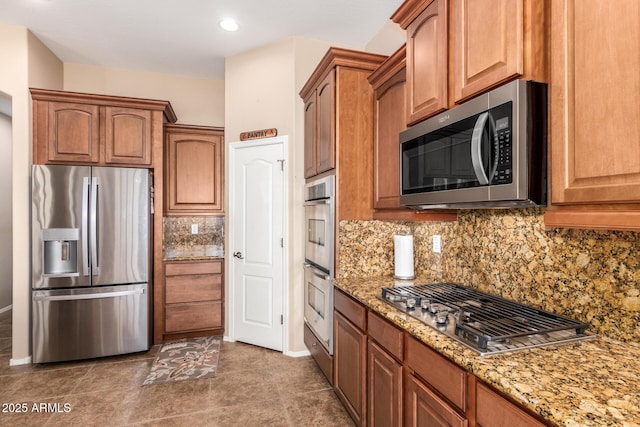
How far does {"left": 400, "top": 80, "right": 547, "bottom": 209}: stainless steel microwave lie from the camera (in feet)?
3.81

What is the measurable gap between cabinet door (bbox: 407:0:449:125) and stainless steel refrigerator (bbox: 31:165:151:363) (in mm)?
2683

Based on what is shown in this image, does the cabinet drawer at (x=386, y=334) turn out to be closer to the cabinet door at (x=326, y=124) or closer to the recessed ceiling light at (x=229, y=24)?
the cabinet door at (x=326, y=124)

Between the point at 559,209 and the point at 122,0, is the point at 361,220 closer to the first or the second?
the point at 559,209

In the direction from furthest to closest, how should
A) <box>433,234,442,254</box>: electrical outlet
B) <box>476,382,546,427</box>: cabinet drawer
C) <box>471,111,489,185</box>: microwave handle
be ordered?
<box>433,234,442,254</box>: electrical outlet, <box>471,111,489,185</box>: microwave handle, <box>476,382,546,427</box>: cabinet drawer

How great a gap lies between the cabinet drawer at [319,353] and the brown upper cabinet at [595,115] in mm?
1875

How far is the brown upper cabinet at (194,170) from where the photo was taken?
12.9ft

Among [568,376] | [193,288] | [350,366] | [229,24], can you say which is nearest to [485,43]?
[568,376]

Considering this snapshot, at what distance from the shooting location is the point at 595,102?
98 cm

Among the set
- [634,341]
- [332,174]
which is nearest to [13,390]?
[332,174]

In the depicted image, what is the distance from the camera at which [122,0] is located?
2.81 m

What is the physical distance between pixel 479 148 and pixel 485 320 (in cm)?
67

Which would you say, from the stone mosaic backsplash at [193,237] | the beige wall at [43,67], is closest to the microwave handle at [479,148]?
the stone mosaic backsplash at [193,237]

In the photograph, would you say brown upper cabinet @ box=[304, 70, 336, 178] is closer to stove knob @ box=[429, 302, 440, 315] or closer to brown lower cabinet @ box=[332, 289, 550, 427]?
brown lower cabinet @ box=[332, 289, 550, 427]

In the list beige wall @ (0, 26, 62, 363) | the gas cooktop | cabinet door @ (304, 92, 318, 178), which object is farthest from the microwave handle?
beige wall @ (0, 26, 62, 363)
